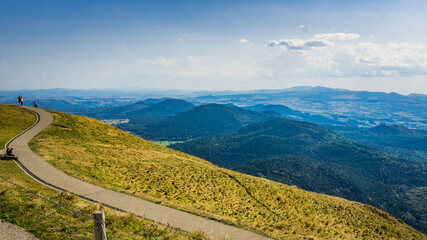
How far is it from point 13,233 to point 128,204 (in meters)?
6.74

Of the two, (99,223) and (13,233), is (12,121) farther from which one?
(99,223)

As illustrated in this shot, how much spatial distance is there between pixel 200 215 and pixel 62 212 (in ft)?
27.6

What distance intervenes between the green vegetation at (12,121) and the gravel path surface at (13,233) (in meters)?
26.5

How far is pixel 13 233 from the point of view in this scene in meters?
9.96

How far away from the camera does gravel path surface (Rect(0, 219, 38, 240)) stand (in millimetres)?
9702

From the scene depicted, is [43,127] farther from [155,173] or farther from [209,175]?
[209,175]

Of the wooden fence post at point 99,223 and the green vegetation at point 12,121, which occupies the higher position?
the wooden fence post at point 99,223

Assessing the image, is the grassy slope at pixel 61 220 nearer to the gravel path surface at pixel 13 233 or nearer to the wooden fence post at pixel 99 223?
the gravel path surface at pixel 13 233

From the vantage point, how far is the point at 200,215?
1598 centimetres

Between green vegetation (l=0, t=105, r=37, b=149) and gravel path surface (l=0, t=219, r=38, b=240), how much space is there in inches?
1042

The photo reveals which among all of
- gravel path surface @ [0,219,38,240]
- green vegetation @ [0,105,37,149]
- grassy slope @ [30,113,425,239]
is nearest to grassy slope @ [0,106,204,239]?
gravel path surface @ [0,219,38,240]

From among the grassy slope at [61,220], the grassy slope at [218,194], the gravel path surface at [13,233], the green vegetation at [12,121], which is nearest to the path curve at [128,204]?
the grassy slope at [218,194]

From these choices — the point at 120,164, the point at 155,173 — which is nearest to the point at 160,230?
the point at 155,173

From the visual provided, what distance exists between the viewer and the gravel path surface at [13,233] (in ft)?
31.8
